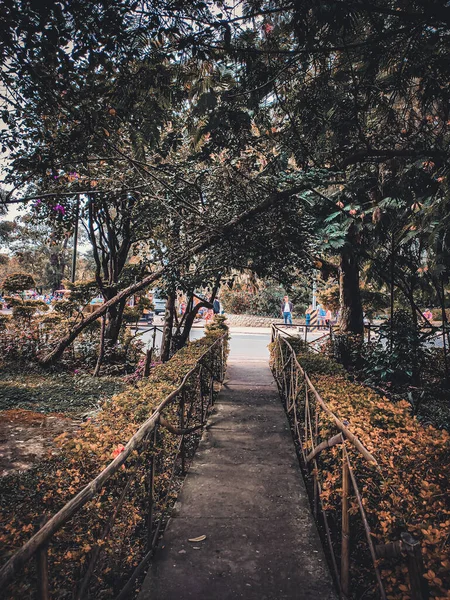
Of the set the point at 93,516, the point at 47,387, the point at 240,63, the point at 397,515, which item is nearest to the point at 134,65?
the point at 240,63

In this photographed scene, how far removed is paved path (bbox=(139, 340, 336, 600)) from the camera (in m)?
2.53

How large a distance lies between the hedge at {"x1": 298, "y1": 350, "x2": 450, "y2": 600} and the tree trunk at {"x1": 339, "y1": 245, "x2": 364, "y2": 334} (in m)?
7.61

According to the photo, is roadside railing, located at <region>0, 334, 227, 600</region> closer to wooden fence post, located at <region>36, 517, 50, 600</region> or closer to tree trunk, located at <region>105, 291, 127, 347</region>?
wooden fence post, located at <region>36, 517, 50, 600</region>

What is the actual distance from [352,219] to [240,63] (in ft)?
8.00

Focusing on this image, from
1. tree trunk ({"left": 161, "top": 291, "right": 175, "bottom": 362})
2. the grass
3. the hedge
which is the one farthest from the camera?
tree trunk ({"left": 161, "top": 291, "right": 175, "bottom": 362})

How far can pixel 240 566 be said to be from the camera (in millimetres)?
2727

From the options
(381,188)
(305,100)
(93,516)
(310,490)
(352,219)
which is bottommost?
(310,490)

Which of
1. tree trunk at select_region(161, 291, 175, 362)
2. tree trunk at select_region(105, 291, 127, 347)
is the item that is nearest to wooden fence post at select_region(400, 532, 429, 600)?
tree trunk at select_region(161, 291, 175, 362)

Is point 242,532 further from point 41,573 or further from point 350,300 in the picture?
point 350,300

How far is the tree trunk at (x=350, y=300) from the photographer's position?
1092 centimetres

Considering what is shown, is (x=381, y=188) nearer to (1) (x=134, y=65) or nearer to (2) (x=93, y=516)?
(1) (x=134, y=65)

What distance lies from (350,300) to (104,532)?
1010cm

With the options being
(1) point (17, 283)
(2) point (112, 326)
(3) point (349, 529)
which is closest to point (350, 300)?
(2) point (112, 326)

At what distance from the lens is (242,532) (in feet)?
10.4
